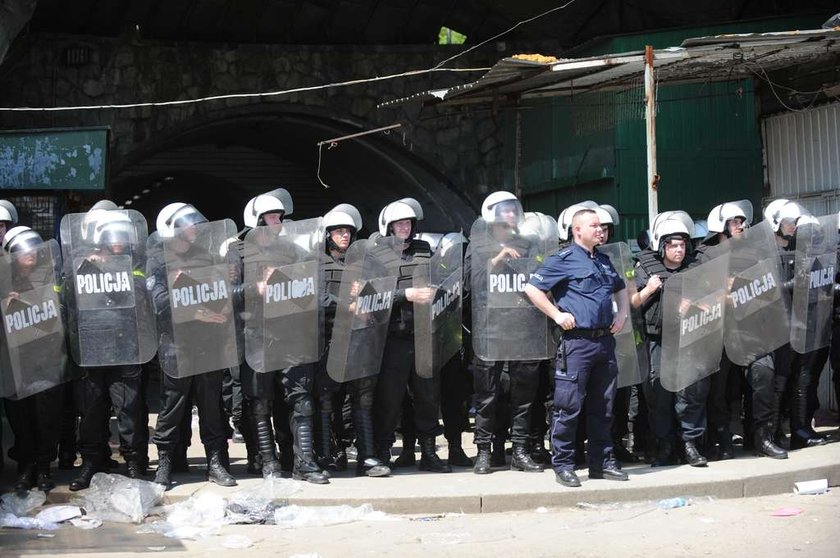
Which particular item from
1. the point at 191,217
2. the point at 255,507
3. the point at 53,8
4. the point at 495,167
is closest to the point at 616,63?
the point at 191,217

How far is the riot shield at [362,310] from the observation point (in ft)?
28.3

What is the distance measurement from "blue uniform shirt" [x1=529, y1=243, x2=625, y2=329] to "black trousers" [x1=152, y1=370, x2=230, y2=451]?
2.25 metres

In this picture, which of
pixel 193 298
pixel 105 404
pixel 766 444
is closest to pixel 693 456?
pixel 766 444

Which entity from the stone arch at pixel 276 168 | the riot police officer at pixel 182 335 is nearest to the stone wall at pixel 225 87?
the stone arch at pixel 276 168

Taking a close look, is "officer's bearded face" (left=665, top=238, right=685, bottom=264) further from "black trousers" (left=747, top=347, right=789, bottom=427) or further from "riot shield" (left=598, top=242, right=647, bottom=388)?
"black trousers" (left=747, top=347, right=789, bottom=427)

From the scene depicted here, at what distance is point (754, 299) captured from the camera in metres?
8.98

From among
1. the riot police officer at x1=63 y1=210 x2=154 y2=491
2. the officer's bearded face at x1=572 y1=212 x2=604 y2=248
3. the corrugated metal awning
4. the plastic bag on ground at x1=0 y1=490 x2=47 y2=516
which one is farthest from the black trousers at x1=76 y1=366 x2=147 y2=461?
the corrugated metal awning

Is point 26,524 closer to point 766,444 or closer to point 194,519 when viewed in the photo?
point 194,519

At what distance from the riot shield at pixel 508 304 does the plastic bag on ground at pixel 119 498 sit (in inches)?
95.2

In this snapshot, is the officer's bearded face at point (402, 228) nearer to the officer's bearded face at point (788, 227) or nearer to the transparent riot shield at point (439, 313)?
the transparent riot shield at point (439, 313)

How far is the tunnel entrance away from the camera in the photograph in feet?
58.0

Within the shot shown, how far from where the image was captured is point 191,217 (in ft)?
27.3

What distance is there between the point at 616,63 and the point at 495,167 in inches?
283

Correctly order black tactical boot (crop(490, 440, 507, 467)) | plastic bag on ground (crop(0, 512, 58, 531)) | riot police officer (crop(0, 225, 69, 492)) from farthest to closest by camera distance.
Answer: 1. black tactical boot (crop(490, 440, 507, 467))
2. riot police officer (crop(0, 225, 69, 492))
3. plastic bag on ground (crop(0, 512, 58, 531))
